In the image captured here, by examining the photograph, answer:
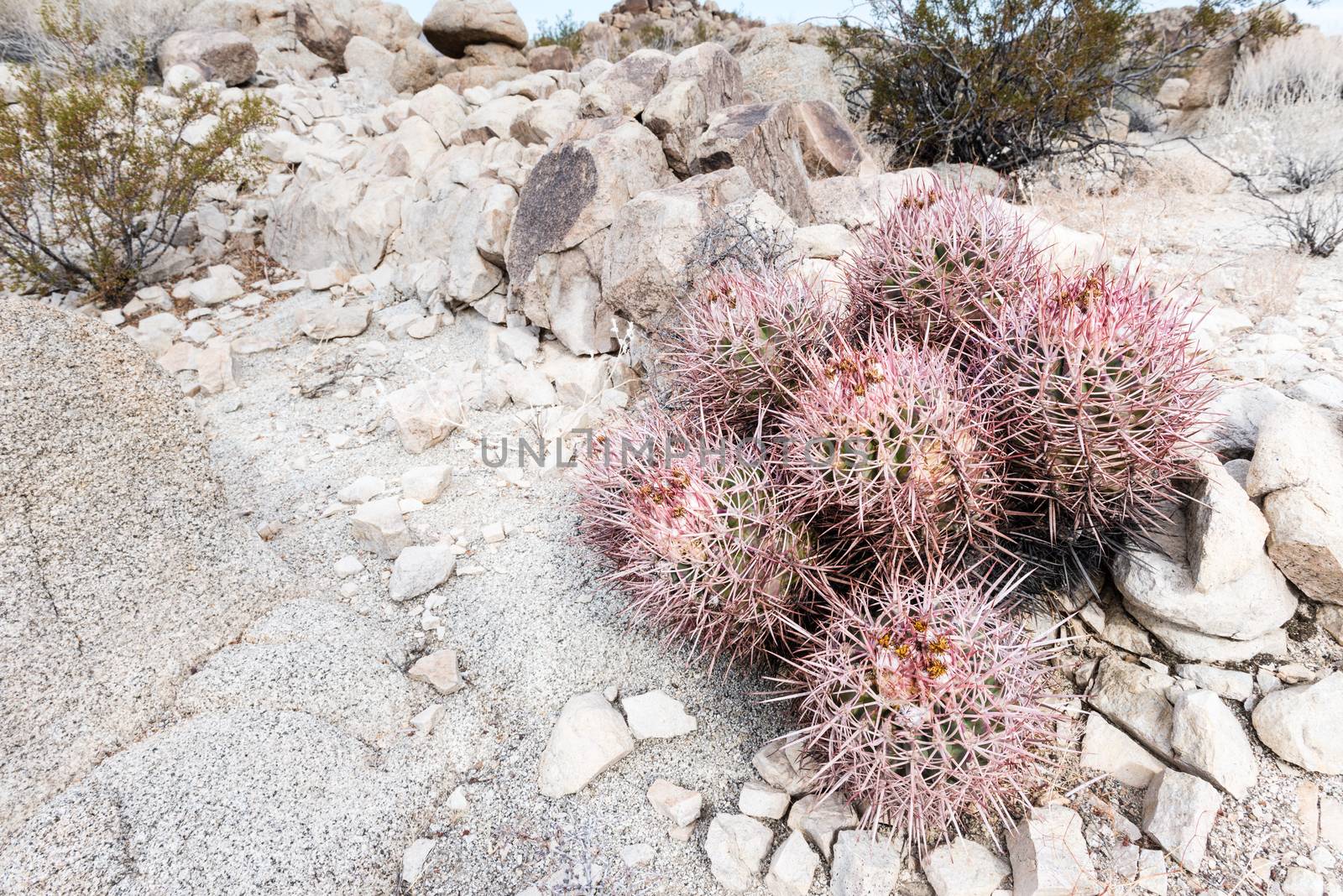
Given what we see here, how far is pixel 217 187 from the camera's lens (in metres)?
6.40

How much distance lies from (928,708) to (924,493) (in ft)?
1.56

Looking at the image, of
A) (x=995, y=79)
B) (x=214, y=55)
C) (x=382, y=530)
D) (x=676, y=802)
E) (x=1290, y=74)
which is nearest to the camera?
(x=676, y=802)

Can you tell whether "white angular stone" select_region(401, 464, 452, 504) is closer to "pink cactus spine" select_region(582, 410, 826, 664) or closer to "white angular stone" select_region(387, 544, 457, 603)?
"white angular stone" select_region(387, 544, 457, 603)

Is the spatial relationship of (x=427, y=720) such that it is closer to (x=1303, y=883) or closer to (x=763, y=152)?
(x=1303, y=883)

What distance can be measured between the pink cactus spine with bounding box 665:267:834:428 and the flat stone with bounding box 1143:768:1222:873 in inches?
52.8

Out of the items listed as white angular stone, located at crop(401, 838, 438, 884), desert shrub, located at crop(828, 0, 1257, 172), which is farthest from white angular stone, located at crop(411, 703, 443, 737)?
desert shrub, located at crop(828, 0, 1257, 172)

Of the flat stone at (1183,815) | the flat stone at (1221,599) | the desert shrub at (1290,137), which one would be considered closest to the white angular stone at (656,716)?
the flat stone at (1183,815)

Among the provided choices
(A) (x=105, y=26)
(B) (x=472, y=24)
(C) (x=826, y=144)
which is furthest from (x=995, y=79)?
A: (A) (x=105, y=26)

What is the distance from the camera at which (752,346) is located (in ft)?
7.20

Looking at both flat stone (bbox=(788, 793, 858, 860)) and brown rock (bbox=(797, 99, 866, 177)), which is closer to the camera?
flat stone (bbox=(788, 793, 858, 860))

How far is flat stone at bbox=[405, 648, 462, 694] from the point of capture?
92.2 inches

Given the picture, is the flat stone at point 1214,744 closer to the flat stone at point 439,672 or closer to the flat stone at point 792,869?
the flat stone at point 792,869

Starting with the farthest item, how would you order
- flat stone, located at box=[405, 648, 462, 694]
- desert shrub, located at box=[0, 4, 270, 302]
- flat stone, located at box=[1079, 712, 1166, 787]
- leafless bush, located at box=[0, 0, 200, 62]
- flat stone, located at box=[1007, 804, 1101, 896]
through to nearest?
leafless bush, located at box=[0, 0, 200, 62]
desert shrub, located at box=[0, 4, 270, 302]
flat stone, located at box=[405, 648, 462, 694]
flat stone, located at box=[1079, 712, 1166, 787]
flat stone, located at box=[1007, 804, 1101, 896]

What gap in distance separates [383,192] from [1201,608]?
548cm
